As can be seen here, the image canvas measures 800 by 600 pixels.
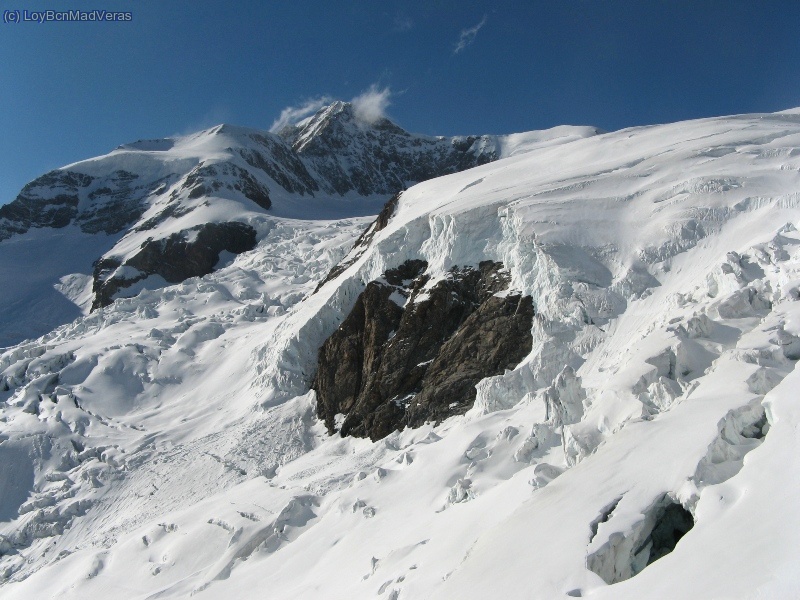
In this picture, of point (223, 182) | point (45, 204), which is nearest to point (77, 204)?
point (45, 204)

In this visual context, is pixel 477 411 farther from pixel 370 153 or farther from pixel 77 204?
pixel 370 153

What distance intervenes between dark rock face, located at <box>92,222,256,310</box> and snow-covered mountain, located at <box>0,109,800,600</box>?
74.9ft

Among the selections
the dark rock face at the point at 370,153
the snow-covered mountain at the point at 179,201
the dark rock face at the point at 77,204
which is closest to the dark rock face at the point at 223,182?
the snow-covered mountain at the point at 179,201

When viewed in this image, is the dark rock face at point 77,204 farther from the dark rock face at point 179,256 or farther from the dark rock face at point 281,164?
the dark rock face at point 179,256

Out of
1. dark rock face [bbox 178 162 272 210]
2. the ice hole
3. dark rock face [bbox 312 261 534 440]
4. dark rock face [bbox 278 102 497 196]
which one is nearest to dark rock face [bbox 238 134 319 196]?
dark rock face [bbox 278 102 497 196]

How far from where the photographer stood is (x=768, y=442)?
10625 mm

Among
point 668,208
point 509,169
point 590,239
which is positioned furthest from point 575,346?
point 509,169

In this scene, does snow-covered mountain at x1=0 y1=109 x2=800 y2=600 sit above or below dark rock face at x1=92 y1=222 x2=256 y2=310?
below

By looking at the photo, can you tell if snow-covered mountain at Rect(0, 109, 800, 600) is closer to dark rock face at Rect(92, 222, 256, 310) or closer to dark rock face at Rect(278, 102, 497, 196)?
dark rock face at Rect(92, 222, 256, 310)

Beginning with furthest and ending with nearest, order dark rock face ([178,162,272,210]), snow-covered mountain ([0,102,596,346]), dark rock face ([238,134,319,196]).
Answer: dark rock face ([238,134,319,196])
dark rock face ([178,162,272,210])
snow-covered mountain ([0,102,596,346])

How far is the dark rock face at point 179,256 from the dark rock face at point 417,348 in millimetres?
47946

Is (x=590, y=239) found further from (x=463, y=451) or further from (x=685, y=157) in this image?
(x=463, y=451)

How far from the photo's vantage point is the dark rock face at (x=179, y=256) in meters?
74.6

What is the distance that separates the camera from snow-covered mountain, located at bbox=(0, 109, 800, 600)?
34.5 feet
